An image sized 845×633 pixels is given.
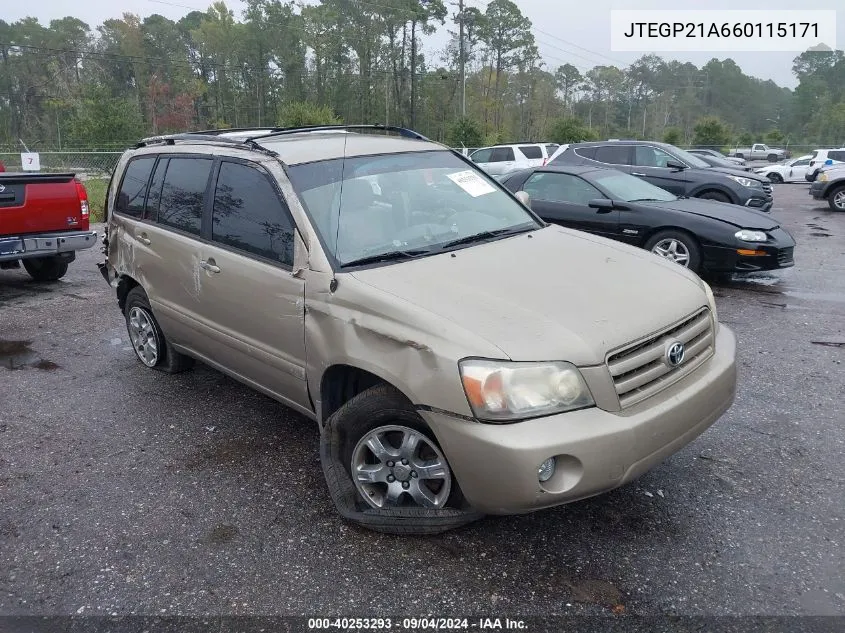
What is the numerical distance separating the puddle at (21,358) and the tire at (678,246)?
20.6 ft

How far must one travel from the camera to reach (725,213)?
7.84m

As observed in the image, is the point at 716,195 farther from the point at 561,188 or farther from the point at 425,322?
the point at 425,322

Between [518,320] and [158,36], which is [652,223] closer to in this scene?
[518,320]

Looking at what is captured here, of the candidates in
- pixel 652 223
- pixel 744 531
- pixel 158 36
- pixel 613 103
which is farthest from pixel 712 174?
pixel 613 103

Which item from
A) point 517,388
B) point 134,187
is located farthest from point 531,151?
point 517,388

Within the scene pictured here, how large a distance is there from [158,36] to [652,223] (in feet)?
268

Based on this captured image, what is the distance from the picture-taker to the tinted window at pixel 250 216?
3.43 metres

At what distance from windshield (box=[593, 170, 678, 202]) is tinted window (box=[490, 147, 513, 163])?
11.4 metres

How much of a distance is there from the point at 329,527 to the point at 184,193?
2.41m

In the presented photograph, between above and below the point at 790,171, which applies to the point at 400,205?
below

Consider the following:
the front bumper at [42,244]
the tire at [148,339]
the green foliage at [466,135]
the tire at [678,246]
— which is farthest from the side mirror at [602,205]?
the green foliage at [466,135]

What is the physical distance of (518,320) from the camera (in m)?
2.69

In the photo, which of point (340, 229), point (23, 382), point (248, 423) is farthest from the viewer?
point (23, 382)

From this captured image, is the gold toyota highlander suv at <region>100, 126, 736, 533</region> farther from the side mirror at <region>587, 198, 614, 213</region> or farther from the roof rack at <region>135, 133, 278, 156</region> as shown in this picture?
the side mirror at <region>587, 198, 614, 213</region>
